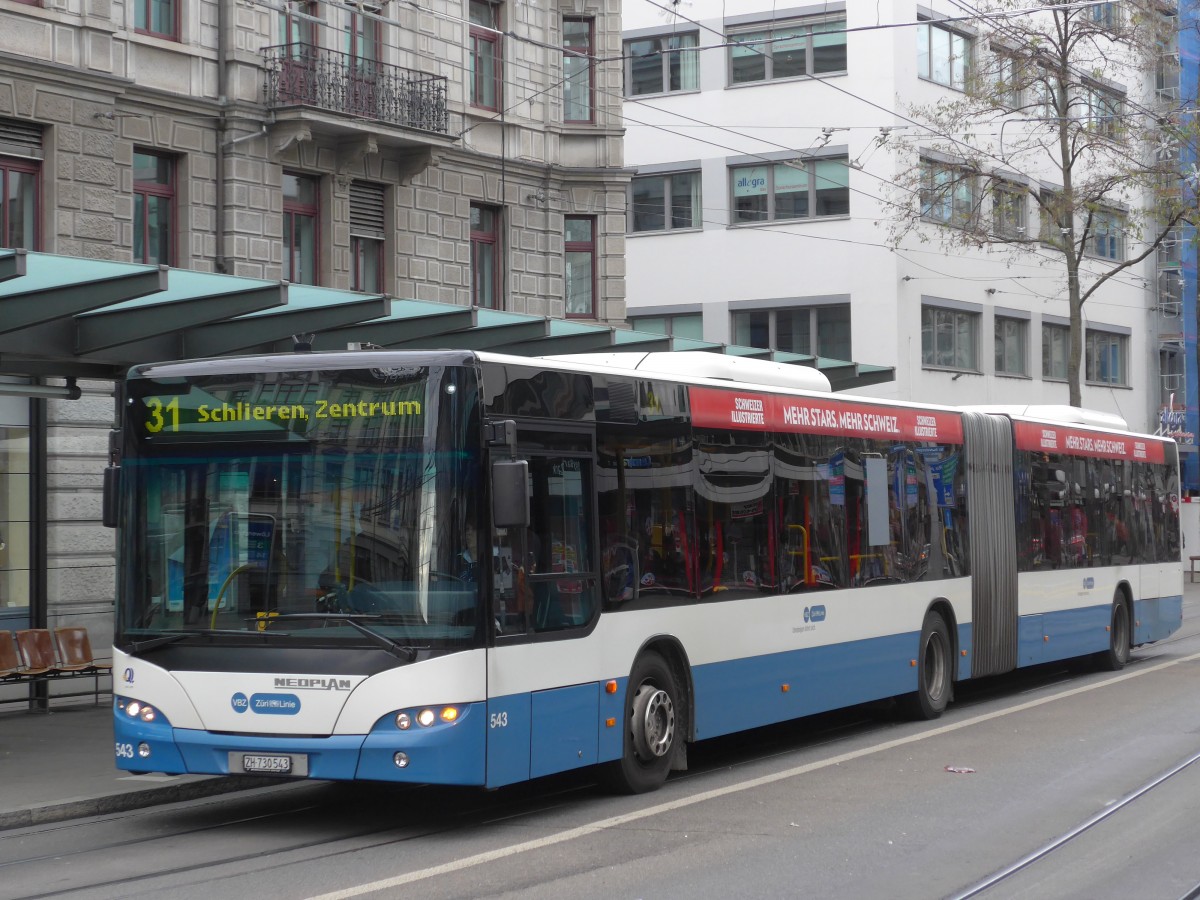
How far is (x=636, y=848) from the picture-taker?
9.15 meters

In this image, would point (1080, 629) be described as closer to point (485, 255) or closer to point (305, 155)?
point (485, 255)

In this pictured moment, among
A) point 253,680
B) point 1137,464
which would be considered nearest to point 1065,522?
point 1137,464

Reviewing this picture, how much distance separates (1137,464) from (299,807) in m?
14.2

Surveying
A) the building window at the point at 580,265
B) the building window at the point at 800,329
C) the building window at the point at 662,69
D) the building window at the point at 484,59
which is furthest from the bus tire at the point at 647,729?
the building window at the point at 662,69

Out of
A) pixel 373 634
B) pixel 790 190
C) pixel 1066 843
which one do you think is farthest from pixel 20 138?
pixel 790 190

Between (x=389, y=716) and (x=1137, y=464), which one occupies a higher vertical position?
(x=1137, y=464)

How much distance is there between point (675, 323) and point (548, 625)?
Result: 1447 inches

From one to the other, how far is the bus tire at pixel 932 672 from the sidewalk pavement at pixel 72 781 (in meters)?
6.23

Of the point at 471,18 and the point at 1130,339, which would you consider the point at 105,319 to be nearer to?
the point at 471,18

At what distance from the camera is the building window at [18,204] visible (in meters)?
20.9

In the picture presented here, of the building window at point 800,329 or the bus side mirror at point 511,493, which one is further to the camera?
the building window at point 800,329

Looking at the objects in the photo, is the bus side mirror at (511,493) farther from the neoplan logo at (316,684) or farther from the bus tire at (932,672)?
the bus tire at (932,672)

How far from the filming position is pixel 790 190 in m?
44.9

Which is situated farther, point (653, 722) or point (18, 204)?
point (18, 204)
